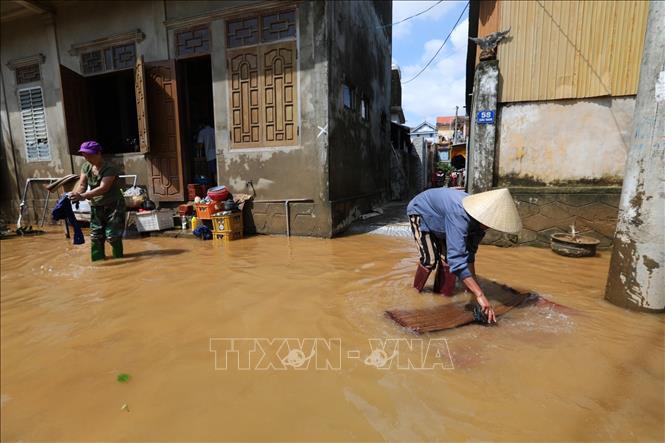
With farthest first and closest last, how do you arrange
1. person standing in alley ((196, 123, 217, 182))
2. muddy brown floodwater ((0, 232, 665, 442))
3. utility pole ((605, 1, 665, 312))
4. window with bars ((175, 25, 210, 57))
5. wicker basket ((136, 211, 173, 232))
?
person standing in alley ((196, 123, 217, 182)) < wicker basket ((136, 211, 173, 232)) < window with bars ((175, 25, 210, 57)) < utility pole ((605, 1, 665, 312)) < muddy brown floodwater ((0, 232, 665, 442))

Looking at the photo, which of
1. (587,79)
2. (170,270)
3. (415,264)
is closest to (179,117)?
(170,270)

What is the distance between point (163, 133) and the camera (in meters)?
7.38

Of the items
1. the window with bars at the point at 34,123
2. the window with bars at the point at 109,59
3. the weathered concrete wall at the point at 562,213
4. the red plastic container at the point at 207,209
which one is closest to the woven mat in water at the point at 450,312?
the weathered concrete wall at the point at 562,213

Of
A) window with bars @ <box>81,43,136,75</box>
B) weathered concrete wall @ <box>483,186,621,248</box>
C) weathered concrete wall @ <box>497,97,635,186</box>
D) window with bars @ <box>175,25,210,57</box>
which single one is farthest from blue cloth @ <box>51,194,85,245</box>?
weathered concrete wall @ <box>497,97,635,186</box>

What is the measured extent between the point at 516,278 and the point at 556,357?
6.04 feet

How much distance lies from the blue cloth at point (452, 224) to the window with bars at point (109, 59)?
7147 millimetres

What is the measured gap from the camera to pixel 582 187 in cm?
532

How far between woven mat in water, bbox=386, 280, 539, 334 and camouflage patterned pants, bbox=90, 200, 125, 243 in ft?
13.1

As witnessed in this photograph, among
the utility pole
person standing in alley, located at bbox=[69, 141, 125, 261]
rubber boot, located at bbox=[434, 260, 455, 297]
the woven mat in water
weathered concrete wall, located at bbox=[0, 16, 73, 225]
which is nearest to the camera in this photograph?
the woven mat in water

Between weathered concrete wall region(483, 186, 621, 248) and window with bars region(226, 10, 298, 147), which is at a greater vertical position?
window with bars region(226, 10, 298, 147)

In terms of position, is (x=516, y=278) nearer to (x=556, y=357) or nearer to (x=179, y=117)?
(x=556, y=357)

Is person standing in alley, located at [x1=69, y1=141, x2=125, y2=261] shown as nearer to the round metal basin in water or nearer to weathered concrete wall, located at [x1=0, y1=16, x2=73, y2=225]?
weathered concrete wall, located at [x1=0, y1=16, x2=73, y2=225]

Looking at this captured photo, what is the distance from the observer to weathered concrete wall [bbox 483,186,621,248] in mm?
5195

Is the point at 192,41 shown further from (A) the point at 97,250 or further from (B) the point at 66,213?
(A) the point at 97,250
